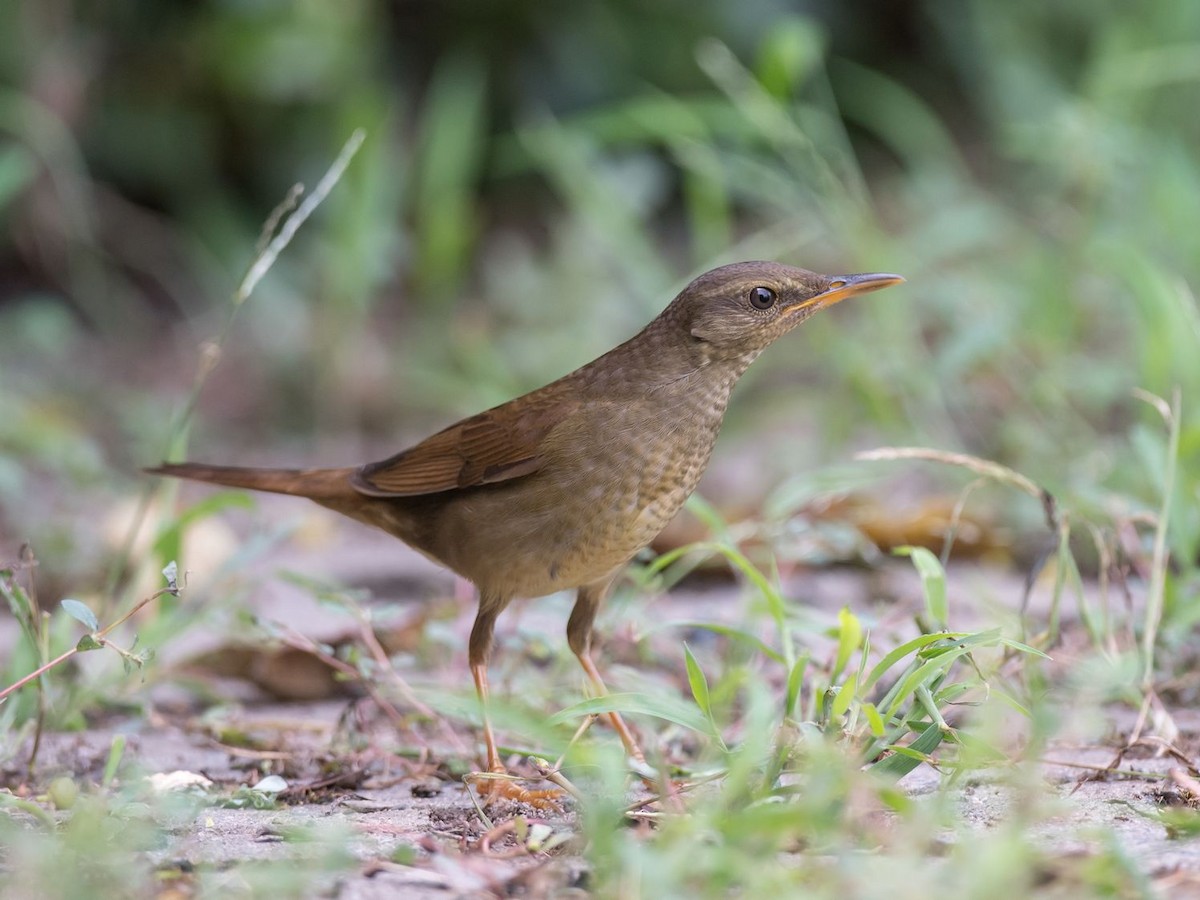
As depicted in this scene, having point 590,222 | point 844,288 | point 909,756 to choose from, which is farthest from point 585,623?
point 590,222

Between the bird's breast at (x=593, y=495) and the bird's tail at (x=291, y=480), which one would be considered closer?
the bird's breast at (x=593, y=495)

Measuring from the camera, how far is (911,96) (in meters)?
10.1

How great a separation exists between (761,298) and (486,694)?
4.04ft

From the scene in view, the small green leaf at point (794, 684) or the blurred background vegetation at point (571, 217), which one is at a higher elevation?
the blurred background vegetation at point (571, 217)

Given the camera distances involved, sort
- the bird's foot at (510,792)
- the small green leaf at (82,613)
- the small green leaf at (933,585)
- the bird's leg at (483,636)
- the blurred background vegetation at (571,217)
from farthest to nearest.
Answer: the blurred background vegetation at (571,217) < the bird's leg at (483,636) < the small green leaf at (933,585) < the bird's foot at (510,792) < the small green leaf at (82,613)

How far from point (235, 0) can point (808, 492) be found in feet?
17.2

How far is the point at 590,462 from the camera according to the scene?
3.70 metres

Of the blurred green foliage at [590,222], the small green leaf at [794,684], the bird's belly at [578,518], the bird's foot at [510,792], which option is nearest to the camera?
the small green leaf at [794,684]

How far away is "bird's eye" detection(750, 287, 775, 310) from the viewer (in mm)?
3902

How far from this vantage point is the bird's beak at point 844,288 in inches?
153

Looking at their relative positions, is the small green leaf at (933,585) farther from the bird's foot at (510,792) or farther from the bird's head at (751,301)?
the bird's foot at (510,792)

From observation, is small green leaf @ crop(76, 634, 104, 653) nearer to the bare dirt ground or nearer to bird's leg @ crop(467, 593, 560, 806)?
the bare dirt ground

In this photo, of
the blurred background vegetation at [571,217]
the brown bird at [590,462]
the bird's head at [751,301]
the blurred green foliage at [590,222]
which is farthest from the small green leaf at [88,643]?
the blurred background vegetation at [571,217]

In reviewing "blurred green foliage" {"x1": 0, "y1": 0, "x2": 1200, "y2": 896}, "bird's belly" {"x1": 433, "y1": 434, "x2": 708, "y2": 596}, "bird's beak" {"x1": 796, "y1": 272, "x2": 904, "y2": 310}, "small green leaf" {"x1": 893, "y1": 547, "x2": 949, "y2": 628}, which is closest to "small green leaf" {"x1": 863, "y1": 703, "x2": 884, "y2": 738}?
"small green leaf" {"x1": 893, "y1": 547, "x2": 949, "y2": 628}
